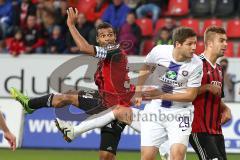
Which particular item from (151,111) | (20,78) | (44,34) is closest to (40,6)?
(44,34)

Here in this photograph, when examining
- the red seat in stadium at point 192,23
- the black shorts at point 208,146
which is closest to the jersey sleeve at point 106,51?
the black shorts at point 208,146

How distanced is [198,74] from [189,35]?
1.48 feet

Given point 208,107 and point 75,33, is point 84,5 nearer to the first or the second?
point 75,33

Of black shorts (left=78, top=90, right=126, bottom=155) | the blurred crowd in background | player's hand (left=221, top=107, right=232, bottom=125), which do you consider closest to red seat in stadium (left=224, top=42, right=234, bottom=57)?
the blurred crowd in background

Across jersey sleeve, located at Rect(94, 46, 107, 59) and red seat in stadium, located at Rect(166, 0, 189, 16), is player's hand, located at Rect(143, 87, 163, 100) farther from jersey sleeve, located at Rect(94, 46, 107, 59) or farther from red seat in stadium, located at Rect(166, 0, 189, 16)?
red seat in stadium, located at Rect(166, 0, 189, 16)

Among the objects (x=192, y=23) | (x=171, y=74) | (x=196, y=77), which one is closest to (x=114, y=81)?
(x=171, y=74)

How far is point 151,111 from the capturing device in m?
9.08

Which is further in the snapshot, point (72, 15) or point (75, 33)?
point (75, 33)

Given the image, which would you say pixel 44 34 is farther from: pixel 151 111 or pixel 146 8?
pixel 151 111

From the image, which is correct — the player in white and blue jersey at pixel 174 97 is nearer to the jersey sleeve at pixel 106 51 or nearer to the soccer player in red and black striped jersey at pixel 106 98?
the jersey sleeve at pixel 106 51

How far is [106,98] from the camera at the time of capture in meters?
10.1

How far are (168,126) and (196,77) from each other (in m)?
0.63

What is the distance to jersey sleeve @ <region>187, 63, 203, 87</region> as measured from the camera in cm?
884

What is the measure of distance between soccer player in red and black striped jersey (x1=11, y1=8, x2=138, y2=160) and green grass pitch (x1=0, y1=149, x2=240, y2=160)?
296 centimetres
